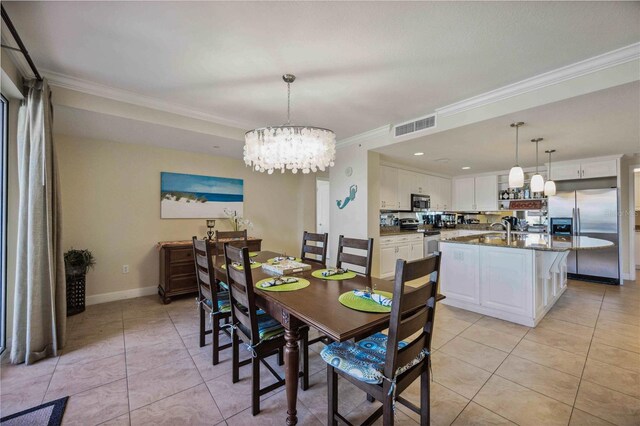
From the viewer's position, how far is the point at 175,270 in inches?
145

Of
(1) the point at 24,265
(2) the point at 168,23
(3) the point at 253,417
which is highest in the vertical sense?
(2) the point at 168,23

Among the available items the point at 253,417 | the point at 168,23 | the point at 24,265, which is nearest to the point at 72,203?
the point at 24,265

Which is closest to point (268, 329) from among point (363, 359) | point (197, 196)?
point (363, 359)

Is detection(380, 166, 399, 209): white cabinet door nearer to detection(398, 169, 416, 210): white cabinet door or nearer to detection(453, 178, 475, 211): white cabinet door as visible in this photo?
detection(398, 169, 416, 210): white cabinet door

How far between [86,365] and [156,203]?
240 cm

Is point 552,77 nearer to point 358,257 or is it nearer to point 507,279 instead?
point 507,279

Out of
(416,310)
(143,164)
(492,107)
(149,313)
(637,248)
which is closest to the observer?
(416,310)

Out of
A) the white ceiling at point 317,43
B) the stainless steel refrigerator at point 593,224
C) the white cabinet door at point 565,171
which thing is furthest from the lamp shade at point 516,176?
the white cabinet door at point 565,171

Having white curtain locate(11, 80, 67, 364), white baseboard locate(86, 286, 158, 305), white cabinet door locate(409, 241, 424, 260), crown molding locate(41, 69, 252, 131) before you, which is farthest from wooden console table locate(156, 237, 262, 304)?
white cabinet door locate(409, 241, 424, 260)

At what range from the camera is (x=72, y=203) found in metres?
3.45

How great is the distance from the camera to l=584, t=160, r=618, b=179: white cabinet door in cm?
457

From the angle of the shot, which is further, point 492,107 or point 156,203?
point 156,203

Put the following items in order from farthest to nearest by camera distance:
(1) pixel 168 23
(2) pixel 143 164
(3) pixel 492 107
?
(2) pixel 143 164, (3) pixel 492 107, (1) pixel 168 23

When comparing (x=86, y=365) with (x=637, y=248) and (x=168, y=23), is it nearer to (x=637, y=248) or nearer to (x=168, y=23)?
(x=168, y=23)
